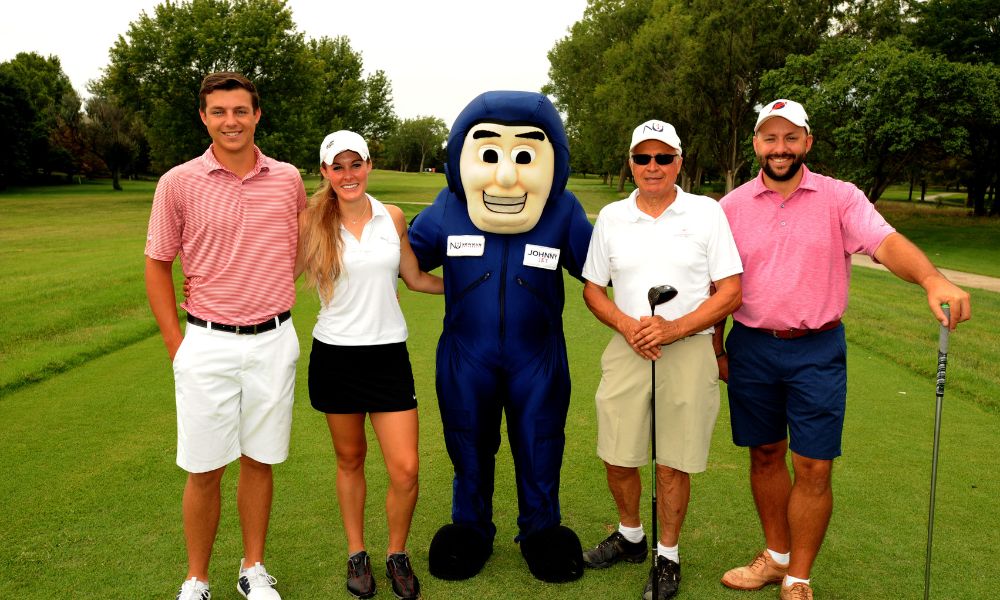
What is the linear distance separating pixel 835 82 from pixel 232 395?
21926 millimetres

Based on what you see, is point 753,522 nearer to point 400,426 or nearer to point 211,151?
point 400,426

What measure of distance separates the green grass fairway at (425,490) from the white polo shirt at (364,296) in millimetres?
981

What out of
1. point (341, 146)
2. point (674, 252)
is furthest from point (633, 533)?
point (341, 146)

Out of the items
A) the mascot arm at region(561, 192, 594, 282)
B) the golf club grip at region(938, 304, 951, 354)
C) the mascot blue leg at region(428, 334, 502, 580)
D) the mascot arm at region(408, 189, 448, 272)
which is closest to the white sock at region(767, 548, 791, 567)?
the golf club grip at region(938, 304, 951, 354)

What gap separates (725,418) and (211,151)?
360 centimetres

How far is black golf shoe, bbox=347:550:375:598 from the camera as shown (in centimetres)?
288

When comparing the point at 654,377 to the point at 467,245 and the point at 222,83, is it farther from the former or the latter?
the point at 222,83

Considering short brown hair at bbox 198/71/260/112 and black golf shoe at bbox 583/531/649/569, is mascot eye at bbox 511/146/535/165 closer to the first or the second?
short brown hair at bbox 198/71/260/112

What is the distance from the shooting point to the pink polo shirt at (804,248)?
2.93 metres

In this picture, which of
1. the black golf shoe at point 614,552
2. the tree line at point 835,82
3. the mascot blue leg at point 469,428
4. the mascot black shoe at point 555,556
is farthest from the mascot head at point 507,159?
the tree line at point 835,82

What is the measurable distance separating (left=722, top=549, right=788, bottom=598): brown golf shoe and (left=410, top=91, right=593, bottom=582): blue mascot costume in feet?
2.18

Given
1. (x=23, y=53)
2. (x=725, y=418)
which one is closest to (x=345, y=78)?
(x=23, y=53)

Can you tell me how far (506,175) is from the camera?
3.15 m

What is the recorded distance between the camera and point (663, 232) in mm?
2994
